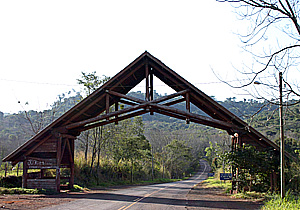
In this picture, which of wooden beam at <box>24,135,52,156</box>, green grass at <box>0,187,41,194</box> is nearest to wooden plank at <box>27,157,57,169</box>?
wooden beam at <box>24,135,52,156</box>

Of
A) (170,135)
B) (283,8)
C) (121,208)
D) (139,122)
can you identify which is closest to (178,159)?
(170,135)

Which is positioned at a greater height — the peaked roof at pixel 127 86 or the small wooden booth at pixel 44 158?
the peaked roof at pixel 127 86

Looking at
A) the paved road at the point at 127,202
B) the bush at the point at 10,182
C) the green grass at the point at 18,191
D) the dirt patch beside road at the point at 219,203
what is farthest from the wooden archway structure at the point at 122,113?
the dirt patch beside road at the point at 219,203

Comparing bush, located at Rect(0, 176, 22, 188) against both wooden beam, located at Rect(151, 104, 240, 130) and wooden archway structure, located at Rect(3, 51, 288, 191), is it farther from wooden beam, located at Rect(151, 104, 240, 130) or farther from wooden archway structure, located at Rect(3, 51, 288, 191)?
wooden beam, located at Rect(151, 104, 240, 130)

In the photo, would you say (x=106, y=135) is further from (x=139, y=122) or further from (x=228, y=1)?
(x=228, y=1)

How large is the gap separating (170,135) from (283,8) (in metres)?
71.9

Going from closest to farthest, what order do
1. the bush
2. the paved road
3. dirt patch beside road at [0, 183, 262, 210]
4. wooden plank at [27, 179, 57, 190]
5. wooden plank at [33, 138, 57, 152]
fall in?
1. dirt patch beside road at [0, 183, 262, 210]
2. the paved road
3. wooden plank at [27, 179, 57, 190]
4. the bush
5. wooden plank at [33, 138, 57, 152]

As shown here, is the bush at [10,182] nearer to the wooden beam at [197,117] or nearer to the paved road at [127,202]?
the paved road at [127,202]

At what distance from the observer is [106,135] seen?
113ft

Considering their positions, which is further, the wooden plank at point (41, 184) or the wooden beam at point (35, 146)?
the wooden beam at point (35, 146)

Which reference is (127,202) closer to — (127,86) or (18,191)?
(18,191)

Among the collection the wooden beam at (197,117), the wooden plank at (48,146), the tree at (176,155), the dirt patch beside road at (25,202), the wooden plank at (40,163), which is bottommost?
the tree at (176,155)

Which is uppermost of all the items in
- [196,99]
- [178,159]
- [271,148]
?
[196,99]

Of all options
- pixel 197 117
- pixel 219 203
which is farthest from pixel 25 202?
→ pixel 197 117
